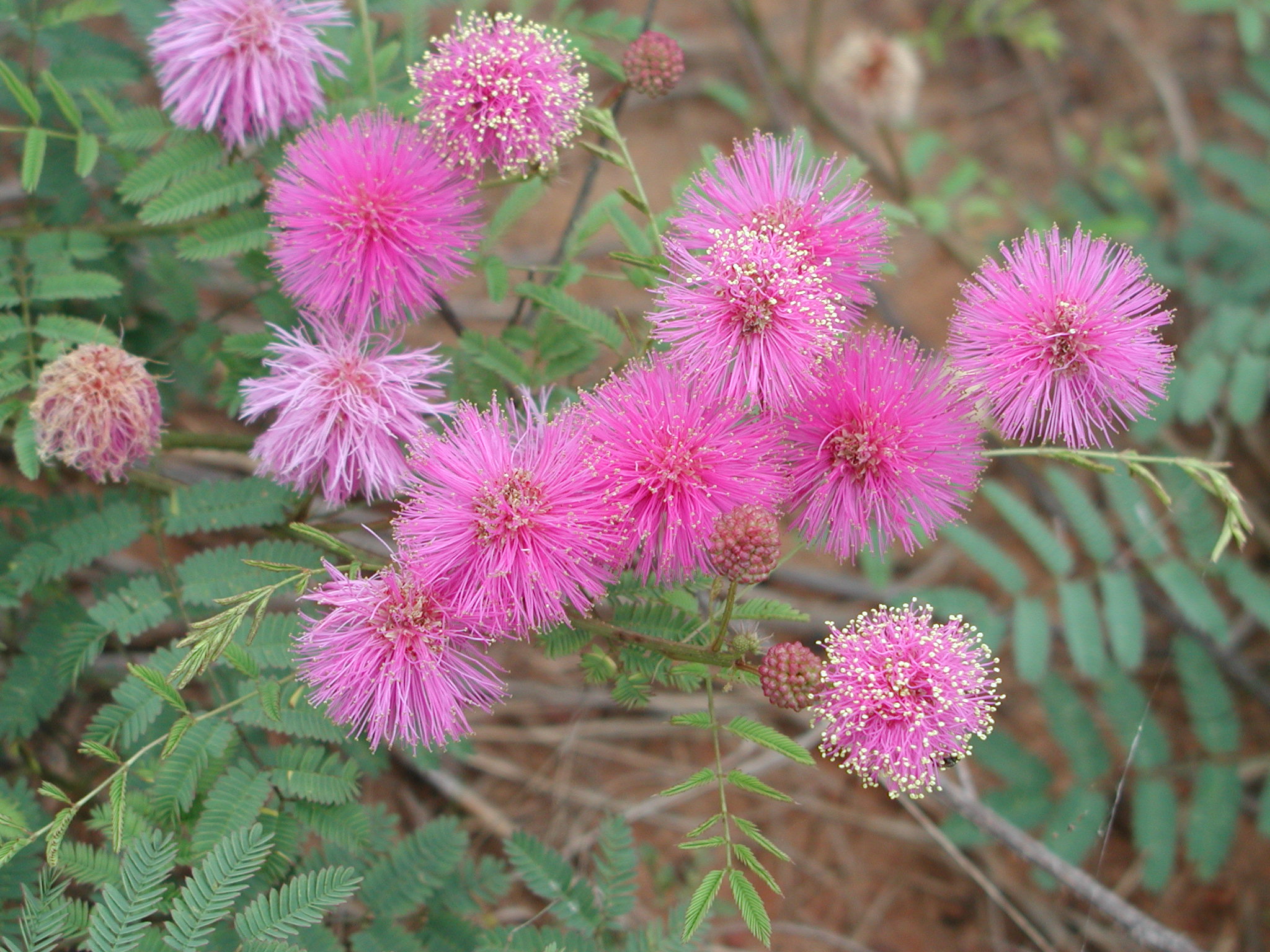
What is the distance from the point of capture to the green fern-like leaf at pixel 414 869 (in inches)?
96.4

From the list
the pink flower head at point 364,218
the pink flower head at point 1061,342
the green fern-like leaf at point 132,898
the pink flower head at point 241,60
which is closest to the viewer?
the green fern-like leaf at point 132,898

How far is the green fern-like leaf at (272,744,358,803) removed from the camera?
223 centimetres

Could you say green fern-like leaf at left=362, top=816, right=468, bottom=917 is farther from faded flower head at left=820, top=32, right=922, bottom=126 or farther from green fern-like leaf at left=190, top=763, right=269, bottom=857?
faded flower head at left=820, top=32, right=922, bottom=126

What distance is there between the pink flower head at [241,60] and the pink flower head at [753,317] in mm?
1130

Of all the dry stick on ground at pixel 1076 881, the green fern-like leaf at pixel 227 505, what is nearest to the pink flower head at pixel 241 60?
the green fern-like leaf at pixel 227 505

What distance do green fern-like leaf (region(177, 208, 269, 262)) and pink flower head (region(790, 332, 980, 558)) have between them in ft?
4.78

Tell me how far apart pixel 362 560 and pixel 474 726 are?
1.66 meters

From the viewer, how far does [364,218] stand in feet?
7.07

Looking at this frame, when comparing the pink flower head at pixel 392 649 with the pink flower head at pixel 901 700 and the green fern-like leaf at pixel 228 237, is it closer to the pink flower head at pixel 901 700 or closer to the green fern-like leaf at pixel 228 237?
the pink flower head at pixel 901 700

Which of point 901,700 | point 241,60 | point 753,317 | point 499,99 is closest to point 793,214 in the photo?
point 753,317

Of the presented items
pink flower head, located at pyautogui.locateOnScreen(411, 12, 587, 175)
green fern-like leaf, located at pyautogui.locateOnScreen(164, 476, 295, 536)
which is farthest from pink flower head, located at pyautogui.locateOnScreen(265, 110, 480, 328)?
green fern-like leaf, located at pyautogui.locateOnScreen(164, 476, 295, 536)

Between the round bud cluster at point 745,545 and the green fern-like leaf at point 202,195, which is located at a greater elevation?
the green fern-like leaf at point 202,195

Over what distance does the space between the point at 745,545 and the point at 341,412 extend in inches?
39.8

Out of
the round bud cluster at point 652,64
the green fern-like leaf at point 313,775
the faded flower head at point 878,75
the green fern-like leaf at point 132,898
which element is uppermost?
the faded flower head at point 878,75
